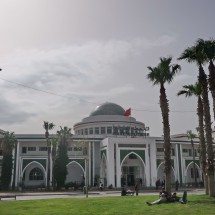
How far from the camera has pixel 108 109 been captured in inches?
3226

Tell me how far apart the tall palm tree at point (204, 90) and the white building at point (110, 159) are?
125 feet

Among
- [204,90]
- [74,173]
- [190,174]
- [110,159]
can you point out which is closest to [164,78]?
[204,90]

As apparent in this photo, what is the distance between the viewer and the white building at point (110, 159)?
206 ft

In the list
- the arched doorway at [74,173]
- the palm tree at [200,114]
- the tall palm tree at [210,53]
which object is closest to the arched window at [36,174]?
the arched doorway at [74,173]

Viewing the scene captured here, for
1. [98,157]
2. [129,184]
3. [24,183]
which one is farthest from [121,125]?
[24,183]

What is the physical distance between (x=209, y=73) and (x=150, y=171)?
141 feet

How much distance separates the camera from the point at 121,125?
7788 cm

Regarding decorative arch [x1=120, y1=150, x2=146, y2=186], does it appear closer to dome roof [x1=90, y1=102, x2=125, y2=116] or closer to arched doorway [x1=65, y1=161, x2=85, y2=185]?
arched doorway [x1=65, y1=161, x2=85, y2=185]

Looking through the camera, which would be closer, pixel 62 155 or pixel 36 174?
pixel 62 155

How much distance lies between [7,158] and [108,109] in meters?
29.6

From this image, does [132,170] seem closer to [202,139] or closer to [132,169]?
[132,169]

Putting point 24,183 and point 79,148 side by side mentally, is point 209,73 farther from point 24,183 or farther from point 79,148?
point 24,183

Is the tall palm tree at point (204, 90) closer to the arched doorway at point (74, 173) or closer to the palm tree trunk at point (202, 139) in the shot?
the palm tree trunk at point (202, 139)

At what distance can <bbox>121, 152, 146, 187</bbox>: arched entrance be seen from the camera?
2534 inches
